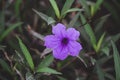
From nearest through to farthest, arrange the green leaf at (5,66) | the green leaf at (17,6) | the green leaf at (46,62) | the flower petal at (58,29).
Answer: the flower petal at (58,29)
the green leaf at (46,62)
the green leaf at (5,66)
the green leaf at (17,6)

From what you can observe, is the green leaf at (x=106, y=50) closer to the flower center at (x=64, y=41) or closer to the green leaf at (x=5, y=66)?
the flower center at (x=64, y=41)

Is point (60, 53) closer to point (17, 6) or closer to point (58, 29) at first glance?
point (58, 29)

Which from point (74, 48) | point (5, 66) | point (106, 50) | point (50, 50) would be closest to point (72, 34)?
point (74, 48)

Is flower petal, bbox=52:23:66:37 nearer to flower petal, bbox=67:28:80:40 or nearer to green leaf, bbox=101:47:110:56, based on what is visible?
flower petal, bbox=67:28:80:40

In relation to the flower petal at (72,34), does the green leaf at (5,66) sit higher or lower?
lower

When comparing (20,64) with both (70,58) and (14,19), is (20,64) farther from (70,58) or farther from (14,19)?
(14,19)

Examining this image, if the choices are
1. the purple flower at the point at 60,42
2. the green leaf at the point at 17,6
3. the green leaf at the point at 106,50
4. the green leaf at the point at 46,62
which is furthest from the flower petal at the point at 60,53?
the green leaf at the point at 17,6

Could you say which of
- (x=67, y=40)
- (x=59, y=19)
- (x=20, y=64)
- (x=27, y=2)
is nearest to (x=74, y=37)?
(x=67, y=40)
